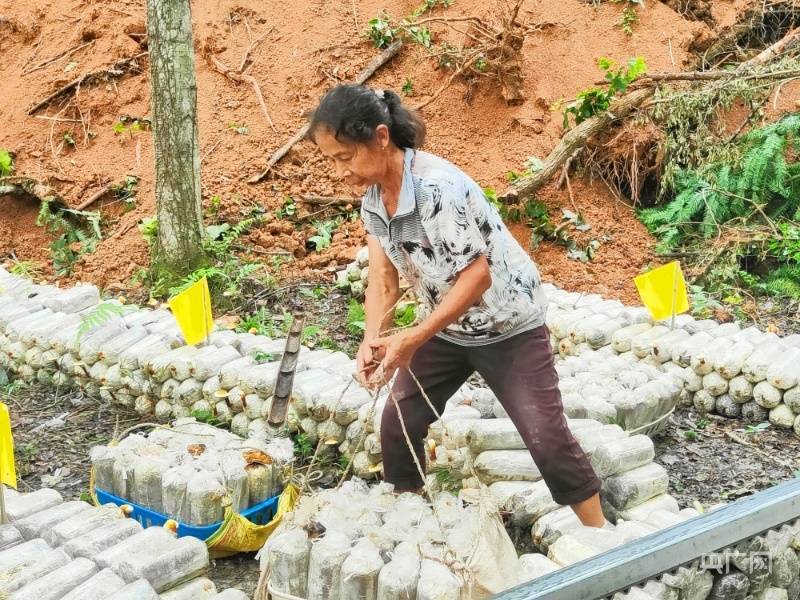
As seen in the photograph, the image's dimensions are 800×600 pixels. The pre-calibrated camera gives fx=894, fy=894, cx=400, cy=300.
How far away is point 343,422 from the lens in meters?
4.23

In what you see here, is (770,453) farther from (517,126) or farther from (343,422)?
(517,126)

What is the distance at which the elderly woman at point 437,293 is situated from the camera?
104 inches

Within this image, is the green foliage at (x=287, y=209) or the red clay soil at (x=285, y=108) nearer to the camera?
the red clay soil at (x=285, y=108)

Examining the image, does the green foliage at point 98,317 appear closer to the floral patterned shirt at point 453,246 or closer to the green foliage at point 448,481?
the green foliage at point 448,481

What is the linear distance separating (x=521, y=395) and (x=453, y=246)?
591mm

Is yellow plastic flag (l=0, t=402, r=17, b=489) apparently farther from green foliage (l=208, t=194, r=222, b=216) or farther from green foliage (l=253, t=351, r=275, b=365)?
green foliage (l=208, t=194, r=222, b=216)

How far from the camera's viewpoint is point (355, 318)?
19.4 ft

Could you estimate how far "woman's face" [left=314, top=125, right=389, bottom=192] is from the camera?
2596mm

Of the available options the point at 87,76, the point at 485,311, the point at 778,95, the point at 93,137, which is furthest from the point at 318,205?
the point at 485,311

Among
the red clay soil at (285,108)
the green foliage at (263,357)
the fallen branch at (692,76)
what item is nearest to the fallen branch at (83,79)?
the red clay soil at (285,108)

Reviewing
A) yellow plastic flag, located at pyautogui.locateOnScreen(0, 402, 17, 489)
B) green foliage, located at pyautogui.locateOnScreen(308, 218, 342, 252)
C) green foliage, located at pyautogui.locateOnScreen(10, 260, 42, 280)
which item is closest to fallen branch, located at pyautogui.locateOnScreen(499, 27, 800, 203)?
green foliage, located at pyautogui.locateOnScreen(308, 218, 342, 252)

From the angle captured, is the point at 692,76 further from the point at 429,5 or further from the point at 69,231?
the point at 69,231

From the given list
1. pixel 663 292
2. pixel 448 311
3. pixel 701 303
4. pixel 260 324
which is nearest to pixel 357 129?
pixel 448 311

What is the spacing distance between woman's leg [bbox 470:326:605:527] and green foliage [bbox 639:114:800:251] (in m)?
4.53
